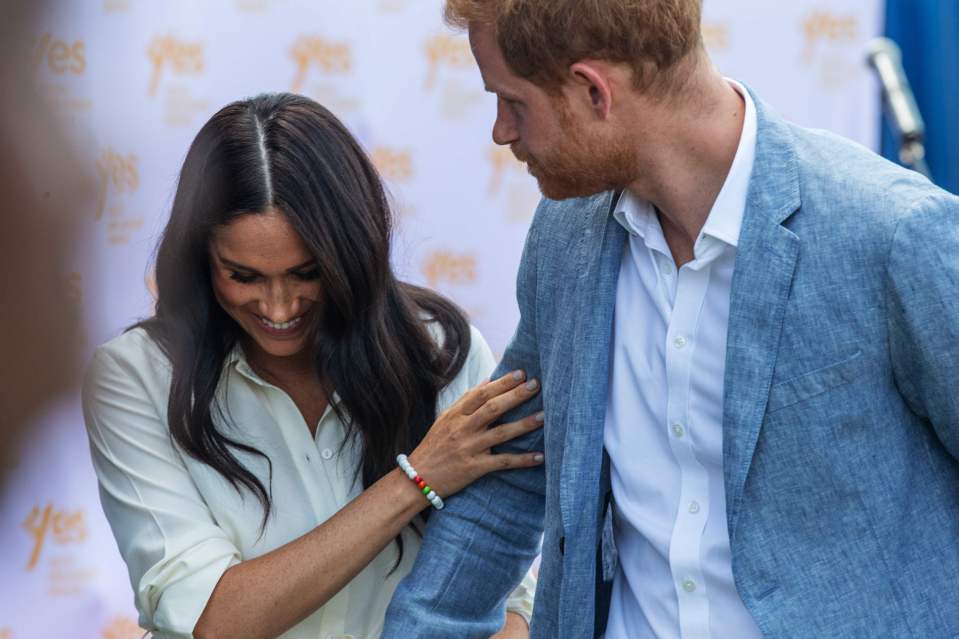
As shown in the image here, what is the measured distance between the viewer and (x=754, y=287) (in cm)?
143

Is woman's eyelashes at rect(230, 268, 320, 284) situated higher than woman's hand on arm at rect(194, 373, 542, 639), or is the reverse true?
woman's eyelashes at rect(230, 268, 320, 284)

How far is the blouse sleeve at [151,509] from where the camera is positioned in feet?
6.13

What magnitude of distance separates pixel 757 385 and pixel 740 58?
1741 millimetres

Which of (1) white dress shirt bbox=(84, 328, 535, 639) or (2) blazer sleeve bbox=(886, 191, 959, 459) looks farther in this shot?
(1) white dress shirt bbox=(84, 328, 535, 639)

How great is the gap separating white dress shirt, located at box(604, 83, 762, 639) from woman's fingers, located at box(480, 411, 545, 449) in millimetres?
212

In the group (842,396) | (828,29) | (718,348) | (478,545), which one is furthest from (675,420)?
(828,29)

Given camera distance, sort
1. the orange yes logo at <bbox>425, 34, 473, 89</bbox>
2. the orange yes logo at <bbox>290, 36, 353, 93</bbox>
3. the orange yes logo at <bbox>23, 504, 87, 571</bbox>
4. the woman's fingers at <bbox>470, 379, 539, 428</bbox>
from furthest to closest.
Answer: the orange yes logo at <bbox>425, 34, 473, 89</bbox> → the orange yes logo at <bbox>290, 36, 353, 93</bbox> → the woman's fingers at <bbox>470, 379, 539, 428</bbox> → the orange yes logo at <bbox>23, 504, 87, 571</bbox>

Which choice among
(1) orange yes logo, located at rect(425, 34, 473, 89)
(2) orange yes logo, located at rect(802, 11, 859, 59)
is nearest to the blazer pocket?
(1) orange yes logo, located at rect(425, 34, 473, 89)

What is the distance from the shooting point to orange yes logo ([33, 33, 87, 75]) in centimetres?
43

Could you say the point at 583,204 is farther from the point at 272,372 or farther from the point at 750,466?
the point at 272,372

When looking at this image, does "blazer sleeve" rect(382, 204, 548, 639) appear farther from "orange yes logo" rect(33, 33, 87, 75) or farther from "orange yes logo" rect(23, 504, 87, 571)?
"orange yes logo" rect(33, 33, 87, 75)

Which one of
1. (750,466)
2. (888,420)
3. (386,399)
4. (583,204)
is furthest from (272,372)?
(888,420)

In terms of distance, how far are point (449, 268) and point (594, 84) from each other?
1397mm

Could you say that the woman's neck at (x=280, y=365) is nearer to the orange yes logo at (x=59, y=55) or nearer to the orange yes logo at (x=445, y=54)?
the orange yes logo at (x=445, y=54)
